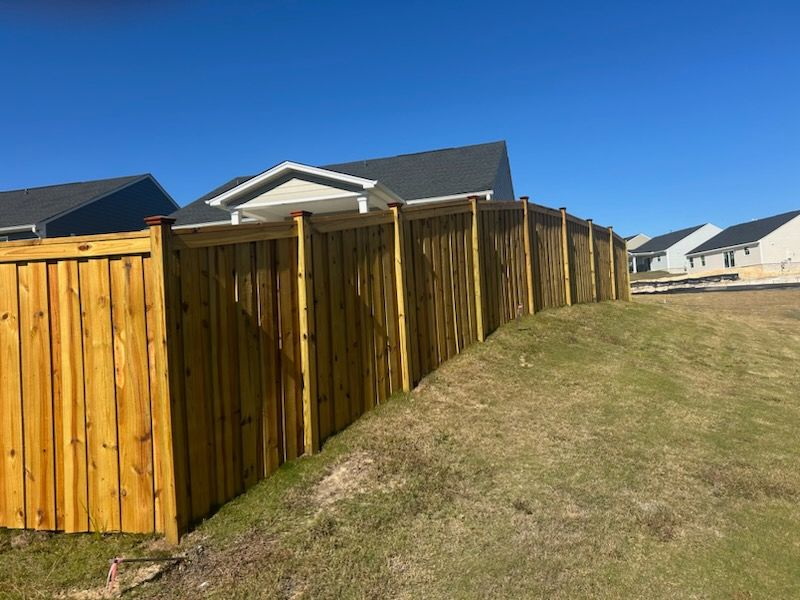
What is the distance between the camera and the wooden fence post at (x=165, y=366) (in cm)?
338

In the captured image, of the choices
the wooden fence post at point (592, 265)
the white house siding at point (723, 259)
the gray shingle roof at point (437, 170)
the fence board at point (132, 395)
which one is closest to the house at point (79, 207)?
the gray shingle roof at point (437, 170)

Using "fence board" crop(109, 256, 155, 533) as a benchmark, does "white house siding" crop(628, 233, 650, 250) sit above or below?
above

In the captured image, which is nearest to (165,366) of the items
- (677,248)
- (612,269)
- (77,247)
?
(77,247)

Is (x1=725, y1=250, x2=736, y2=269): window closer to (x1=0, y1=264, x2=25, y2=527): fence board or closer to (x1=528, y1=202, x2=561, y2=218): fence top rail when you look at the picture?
(x1=528, y1=202, x2=561, y2=218): fence top rail

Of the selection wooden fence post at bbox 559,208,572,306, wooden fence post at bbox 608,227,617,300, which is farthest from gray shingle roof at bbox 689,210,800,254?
wooden fence post at bbox 559,208,572,306

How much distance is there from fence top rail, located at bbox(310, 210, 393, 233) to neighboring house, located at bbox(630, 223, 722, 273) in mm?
64053

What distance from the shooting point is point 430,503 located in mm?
3842

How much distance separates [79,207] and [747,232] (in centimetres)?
5655

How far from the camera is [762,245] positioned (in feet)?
161

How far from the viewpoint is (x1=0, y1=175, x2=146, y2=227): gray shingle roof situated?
2078 centimetres

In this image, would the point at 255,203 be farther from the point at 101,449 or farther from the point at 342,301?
the point at 101,449

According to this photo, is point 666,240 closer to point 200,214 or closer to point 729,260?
point 729,260

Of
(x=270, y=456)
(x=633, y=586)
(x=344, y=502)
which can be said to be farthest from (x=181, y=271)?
(x=633, y=586)

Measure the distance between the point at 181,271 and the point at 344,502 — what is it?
6.35 ft
